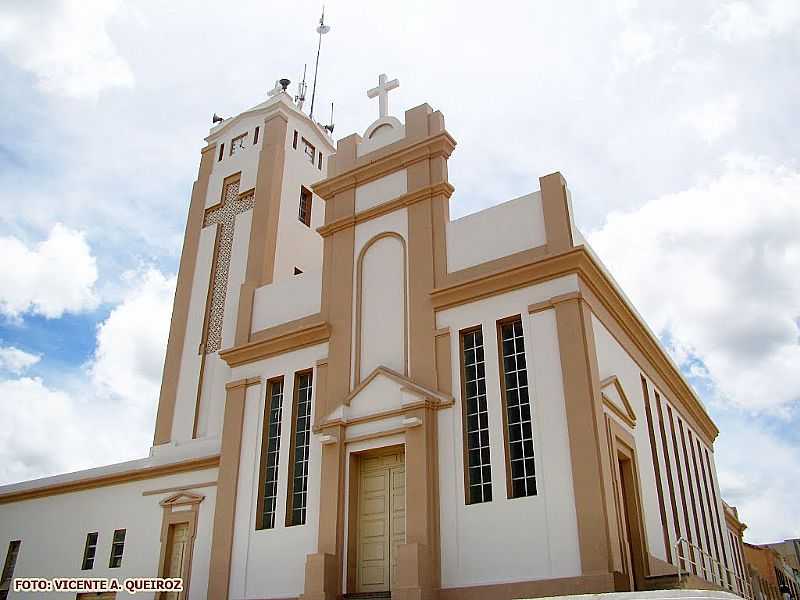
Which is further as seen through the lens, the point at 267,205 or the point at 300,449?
the point at 267,205

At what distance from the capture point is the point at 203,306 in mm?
19953

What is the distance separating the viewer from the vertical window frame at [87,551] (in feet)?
54.2

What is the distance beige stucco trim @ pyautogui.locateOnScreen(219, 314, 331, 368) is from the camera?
14.7 meters

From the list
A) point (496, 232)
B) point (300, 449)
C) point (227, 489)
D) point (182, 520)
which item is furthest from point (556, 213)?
point (182, 520)

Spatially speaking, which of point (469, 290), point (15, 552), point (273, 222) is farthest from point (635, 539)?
point (15, 552)

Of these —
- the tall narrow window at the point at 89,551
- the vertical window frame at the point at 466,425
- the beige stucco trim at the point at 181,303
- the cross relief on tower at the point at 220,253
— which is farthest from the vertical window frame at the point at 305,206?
the tall narrow window at the point at 89,551

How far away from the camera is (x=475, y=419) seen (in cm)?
1218

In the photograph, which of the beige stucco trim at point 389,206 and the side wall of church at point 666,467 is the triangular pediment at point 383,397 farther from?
the beige stucco trim at point 389,206

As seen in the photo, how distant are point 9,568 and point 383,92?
47.8 feet

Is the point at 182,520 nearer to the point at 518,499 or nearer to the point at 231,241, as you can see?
the point at 518,499

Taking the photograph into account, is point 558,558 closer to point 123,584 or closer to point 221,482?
point 221,482

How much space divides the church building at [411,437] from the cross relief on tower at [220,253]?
52 centimetres

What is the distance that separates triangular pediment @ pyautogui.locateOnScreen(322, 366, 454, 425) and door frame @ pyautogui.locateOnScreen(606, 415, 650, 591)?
279 centimetres

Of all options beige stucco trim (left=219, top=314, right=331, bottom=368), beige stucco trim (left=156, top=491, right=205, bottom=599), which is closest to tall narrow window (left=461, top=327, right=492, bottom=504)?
beige stucco trim (left=219, top=314, right=331, bottom=368)
